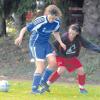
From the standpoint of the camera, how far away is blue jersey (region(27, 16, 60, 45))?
1066 cm

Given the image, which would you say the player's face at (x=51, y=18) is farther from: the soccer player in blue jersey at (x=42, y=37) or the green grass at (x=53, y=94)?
the green grass at (x=53, y=94)

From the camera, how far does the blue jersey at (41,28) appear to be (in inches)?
420

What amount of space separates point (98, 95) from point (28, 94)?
5.12 feet

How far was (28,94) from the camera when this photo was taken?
34.8ft

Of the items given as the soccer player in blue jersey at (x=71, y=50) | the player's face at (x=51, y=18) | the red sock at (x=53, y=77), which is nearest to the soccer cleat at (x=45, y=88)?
the soccer player in blue jersey at (x=71, y=50)

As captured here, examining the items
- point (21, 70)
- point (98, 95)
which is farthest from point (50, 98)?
point (21, 70)

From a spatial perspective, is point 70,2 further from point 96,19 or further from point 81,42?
Answer: point 81,42

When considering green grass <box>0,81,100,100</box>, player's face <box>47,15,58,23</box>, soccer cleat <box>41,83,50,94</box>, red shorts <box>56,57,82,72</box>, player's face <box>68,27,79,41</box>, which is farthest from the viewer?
red shorts <box>56,57,82,72</box>

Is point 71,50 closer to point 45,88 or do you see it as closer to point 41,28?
point 41,28

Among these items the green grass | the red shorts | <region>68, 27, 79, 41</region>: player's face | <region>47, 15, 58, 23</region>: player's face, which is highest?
<region>47, 15, 58, 23</region>: player's face

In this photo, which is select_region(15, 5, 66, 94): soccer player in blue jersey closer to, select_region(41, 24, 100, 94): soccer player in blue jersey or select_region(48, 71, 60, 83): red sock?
select_region(41, 24, 100, 94): soccer player in blue jersey

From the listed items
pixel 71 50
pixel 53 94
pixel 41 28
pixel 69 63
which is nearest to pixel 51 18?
pixel 41 28

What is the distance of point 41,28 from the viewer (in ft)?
35.2

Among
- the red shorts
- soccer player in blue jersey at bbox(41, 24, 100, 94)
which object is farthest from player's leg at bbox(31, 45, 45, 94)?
the red shorts
